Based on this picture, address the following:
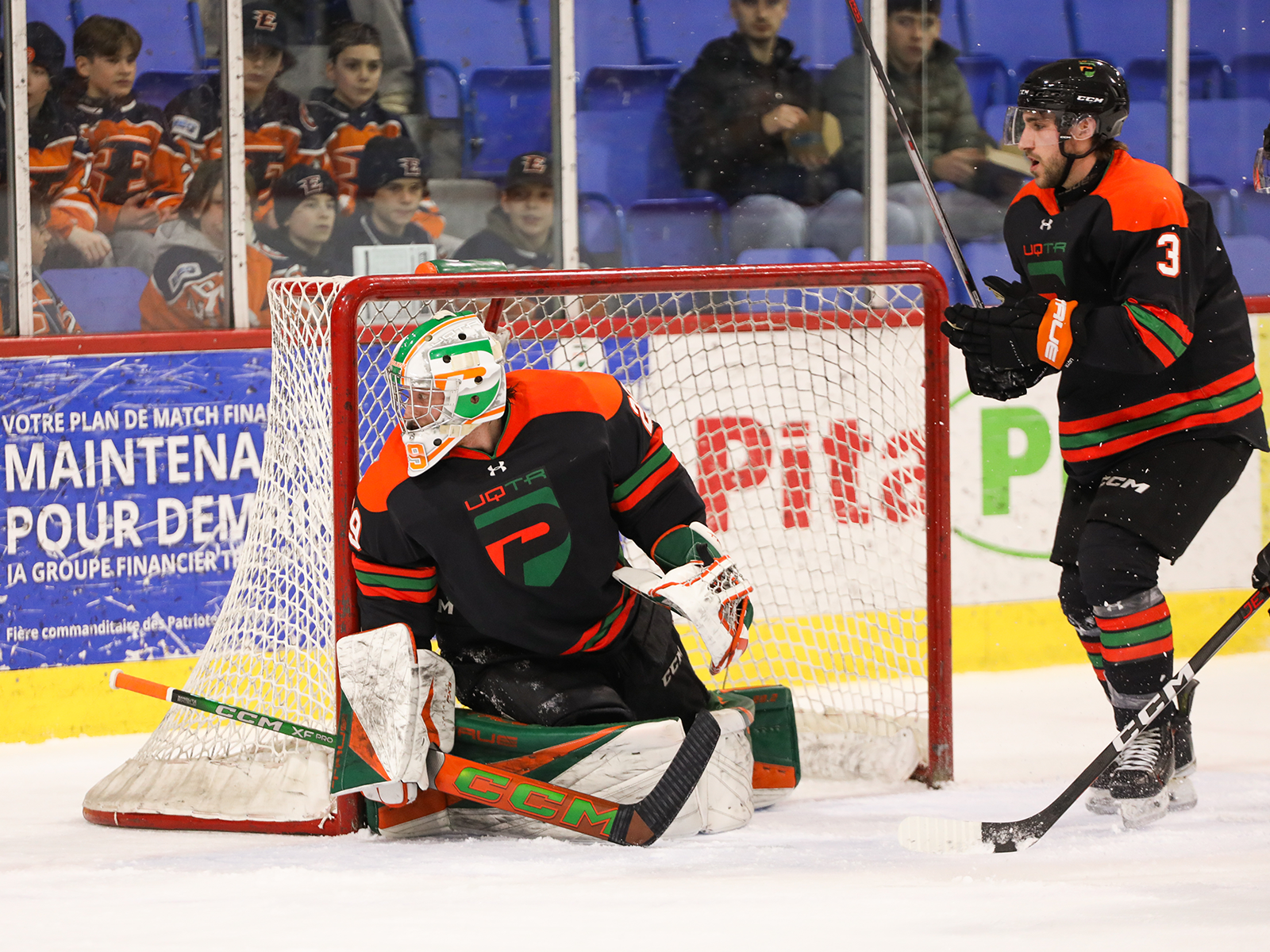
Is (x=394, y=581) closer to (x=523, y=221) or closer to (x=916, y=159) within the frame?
(x=916, y=159)

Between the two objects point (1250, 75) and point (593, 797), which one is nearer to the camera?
point (593, 797)

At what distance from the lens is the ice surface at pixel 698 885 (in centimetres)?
198

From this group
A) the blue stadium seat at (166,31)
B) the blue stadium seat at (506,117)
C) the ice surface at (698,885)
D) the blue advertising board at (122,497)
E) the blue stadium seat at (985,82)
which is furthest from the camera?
the blue stadium seat at (985,82)

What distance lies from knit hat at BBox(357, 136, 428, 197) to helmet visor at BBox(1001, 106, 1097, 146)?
78.1 inches

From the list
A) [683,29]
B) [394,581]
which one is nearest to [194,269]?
[683,29]

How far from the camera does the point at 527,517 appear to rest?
257cm

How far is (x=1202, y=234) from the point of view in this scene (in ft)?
8.48

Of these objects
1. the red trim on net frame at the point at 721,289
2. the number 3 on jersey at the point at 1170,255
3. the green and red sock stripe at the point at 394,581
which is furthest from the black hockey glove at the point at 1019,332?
the green and red sock stripe at the point at 394,581

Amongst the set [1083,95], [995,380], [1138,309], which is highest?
[1083,95]

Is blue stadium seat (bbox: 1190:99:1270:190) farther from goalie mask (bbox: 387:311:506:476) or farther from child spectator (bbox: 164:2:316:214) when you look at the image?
goalie mask (bbox: 387:311:506:476)

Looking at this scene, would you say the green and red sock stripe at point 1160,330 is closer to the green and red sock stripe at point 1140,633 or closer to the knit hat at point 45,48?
the green and red sock stripe at point 1140,633

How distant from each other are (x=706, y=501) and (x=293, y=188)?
54.7 inches

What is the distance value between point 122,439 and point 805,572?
1682mm

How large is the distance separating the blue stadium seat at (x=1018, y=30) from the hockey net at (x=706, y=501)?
0.84 meters
